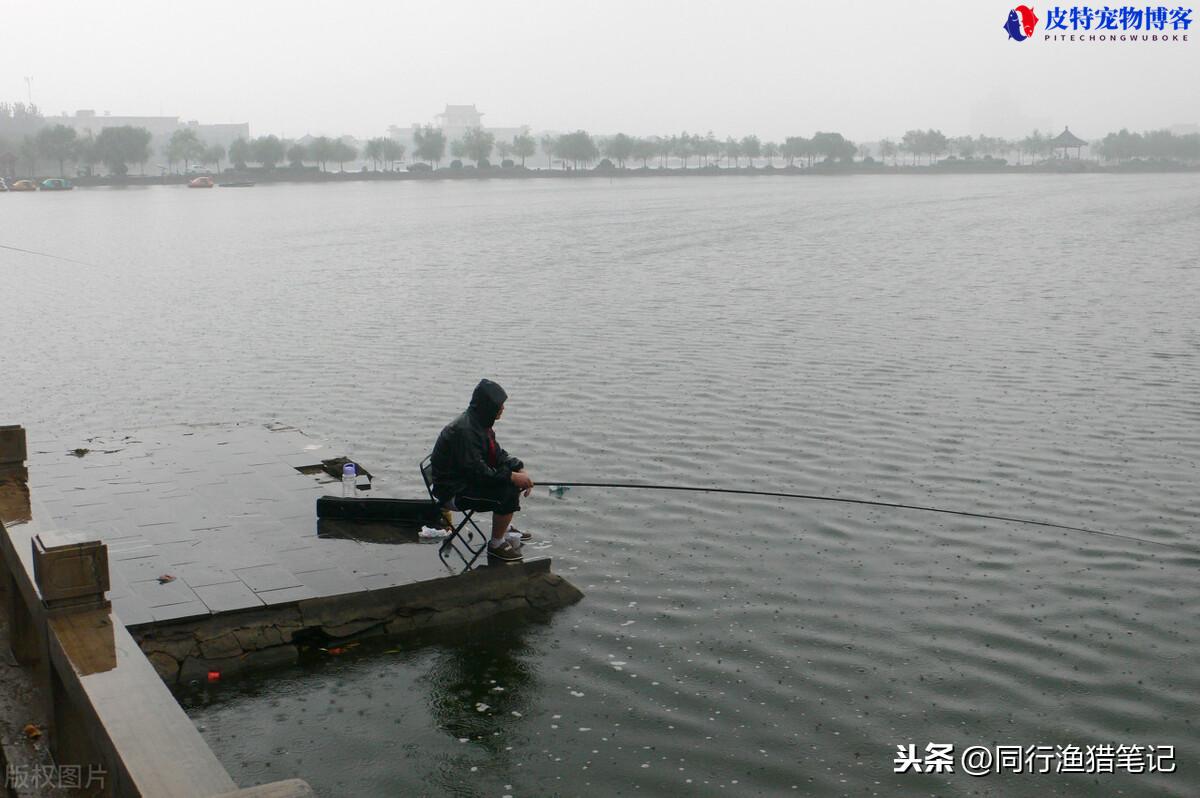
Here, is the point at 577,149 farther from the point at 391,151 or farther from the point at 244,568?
the point at 244,568

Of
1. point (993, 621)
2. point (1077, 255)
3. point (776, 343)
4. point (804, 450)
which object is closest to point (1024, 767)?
point (993, 621)

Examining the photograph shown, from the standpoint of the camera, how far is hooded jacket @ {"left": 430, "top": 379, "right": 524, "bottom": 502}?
8.88 metres

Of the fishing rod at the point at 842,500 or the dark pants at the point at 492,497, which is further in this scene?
the fishing rod at the point at 842,500

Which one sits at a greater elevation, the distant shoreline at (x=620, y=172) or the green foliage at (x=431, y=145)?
the green foliage at (x=431, y=145)

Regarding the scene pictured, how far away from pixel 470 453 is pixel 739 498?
3.86 m

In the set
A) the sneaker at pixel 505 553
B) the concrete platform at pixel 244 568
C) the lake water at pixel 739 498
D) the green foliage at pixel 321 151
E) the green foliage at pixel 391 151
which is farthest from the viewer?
the green foliage at pixel 391 151

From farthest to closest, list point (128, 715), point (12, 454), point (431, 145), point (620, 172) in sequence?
point (620, 172) < point (431, 145) < point (12, 454) < point (128, 715)

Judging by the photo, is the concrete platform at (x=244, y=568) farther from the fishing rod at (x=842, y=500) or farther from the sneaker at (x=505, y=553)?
the fishing rod at (x=842, y=500)

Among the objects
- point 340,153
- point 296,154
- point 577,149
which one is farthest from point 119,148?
point 577,149

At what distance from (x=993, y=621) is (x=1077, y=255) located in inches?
1344

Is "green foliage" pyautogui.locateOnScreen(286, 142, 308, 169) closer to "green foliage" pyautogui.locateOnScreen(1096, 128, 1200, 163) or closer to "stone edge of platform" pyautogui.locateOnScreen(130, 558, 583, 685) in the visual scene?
"green foliage" pyautogui.locateOnScreen(1096, 128, 1200, 163)

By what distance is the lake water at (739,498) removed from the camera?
7.04 m

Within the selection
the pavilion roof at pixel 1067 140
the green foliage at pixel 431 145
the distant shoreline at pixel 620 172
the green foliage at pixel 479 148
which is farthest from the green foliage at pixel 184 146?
the pavilion roof at pixel 1067 140

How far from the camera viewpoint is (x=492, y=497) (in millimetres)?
9008
